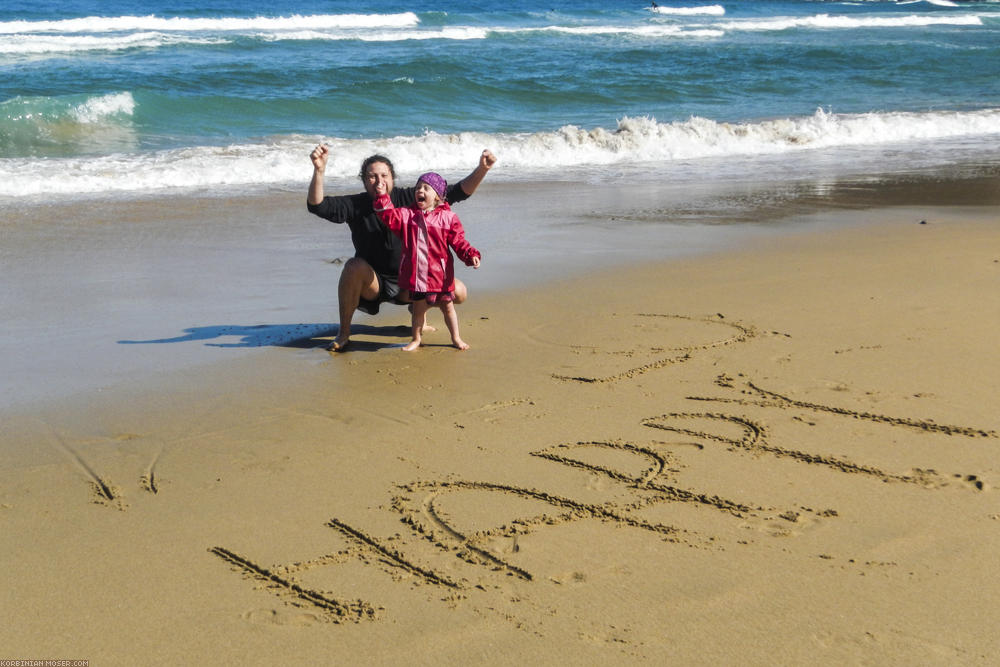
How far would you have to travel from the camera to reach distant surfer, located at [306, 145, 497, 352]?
520cm

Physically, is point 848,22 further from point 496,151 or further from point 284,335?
point 284,335

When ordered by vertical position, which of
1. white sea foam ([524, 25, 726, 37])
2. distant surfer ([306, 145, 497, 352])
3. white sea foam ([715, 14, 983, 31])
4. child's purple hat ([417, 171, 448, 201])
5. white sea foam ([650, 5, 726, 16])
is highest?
white sea foam ([650, 5, 726, 16])

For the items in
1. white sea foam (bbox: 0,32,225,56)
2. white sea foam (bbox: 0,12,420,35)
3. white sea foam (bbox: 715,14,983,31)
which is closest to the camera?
white sea foam (bbox: 0,32,225,56)

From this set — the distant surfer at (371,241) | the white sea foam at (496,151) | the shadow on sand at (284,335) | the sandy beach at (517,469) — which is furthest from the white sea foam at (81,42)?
the distant surfer at (371,241)

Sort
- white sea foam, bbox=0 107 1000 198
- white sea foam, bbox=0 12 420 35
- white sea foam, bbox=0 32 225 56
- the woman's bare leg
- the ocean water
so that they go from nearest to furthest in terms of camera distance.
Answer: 1. the woman's bare leg
2. white sea foam, bbox=0 107 1000 198
3. the ocean water
4. white sea foam, bbox=0 32 225 56
5. white sea foam, bbox=0 12 420 35

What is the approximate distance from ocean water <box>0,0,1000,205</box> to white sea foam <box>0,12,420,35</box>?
0.13 meters

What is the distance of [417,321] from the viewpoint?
205 inches

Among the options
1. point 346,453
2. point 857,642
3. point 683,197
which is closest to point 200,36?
point 683,197

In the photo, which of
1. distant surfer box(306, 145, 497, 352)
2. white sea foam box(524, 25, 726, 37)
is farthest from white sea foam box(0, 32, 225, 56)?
distant surfer box(306, 145, 497, 352)

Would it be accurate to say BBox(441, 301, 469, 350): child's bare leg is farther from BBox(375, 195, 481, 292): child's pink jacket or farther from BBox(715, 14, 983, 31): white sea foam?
Result: BBox(715, 14, 983, 31): white sea foam

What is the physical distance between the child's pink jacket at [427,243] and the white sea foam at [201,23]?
28.0 m

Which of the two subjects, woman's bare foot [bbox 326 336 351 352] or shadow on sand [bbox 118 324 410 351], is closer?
woman's bare foot [bbox 326 336 351 352]

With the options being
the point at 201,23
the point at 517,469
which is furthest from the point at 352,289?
the point at 201,23

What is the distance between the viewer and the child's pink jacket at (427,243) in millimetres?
5105
